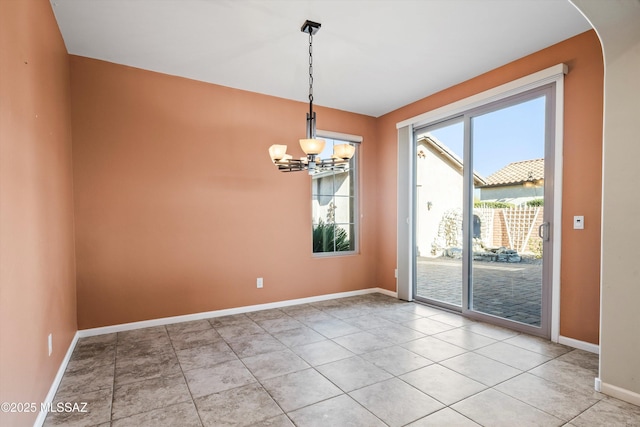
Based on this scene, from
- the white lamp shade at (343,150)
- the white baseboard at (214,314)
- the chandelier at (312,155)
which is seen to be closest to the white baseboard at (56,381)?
the white baseboard at (214,314)

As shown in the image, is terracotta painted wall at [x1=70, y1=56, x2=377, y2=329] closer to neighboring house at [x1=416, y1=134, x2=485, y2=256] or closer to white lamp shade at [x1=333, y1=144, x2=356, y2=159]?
neighboring house at [x1=416, y1=134, x2=485, y2=256]

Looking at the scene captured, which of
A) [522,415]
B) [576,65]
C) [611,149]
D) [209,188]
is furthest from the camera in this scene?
[209,188]

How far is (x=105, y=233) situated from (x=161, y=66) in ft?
6.21

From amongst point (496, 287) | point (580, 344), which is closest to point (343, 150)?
point (496, 287)

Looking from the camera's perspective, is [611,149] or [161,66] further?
[161,66]

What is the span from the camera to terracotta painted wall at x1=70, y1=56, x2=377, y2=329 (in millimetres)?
3363

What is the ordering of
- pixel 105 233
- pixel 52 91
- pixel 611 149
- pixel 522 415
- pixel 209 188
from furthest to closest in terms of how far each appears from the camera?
pixel 209 188 → pixel 105 233 → pixel 52 91 → pixel 611 149 → pixel 522 415

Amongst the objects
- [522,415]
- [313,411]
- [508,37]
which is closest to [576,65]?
[508,37]

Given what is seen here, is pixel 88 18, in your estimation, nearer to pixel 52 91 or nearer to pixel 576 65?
pixel 52 91

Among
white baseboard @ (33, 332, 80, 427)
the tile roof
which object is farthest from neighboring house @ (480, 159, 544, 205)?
white baseboard @ (33, 332, 80, 427)

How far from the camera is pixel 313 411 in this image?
206 centimetres

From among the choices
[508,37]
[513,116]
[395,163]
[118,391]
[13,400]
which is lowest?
[118,391]

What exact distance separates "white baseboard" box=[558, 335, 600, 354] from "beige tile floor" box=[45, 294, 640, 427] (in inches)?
2.7

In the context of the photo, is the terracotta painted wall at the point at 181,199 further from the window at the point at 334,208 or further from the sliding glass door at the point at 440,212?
the sliding glass door at the point at 440,212
